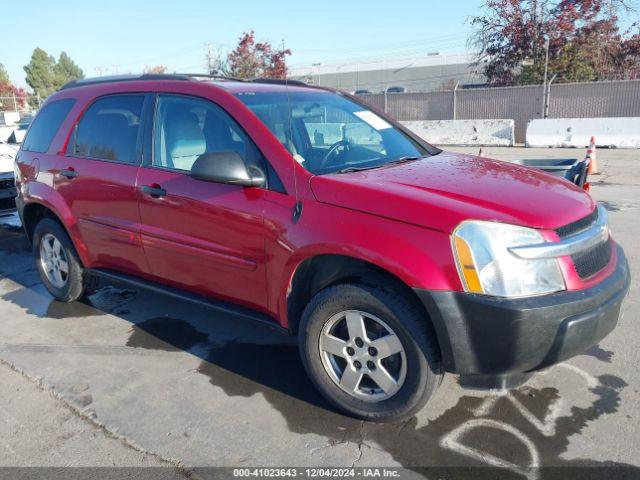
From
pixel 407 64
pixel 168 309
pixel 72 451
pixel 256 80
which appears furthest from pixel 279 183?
pixel 407 64

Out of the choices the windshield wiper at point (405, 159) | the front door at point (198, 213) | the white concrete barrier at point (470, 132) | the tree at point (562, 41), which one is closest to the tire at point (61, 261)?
the front door at point (198, 213)

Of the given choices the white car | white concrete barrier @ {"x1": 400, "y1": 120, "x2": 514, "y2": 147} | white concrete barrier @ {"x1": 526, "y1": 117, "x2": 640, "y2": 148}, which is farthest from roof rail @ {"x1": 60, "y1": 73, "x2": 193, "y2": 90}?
white concrete barrier @ {"x1": 400, "y1": 120, "x2": 514, "y2": 147}

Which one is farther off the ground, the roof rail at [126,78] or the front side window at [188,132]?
the roof rail at [126,78]

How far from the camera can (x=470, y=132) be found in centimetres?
1855

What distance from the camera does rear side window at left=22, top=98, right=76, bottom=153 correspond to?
460cm

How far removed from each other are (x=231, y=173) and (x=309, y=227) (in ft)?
1.81

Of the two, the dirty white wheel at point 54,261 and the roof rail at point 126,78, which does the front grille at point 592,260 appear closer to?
the roof rail at point 126,78

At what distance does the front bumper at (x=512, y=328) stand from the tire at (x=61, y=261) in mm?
3271

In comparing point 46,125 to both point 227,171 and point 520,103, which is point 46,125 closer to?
point 227,171

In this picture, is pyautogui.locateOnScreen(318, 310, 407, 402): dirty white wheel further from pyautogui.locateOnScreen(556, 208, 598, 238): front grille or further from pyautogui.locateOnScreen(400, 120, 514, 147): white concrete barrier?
pyautogui.locateOnScreen(400, 120, 514, 147): white concrete barrier

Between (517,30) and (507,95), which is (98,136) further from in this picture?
(517,30)

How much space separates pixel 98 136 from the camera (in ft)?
13.8

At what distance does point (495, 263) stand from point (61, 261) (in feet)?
12.6

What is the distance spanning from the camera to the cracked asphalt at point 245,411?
2719 millimetres
